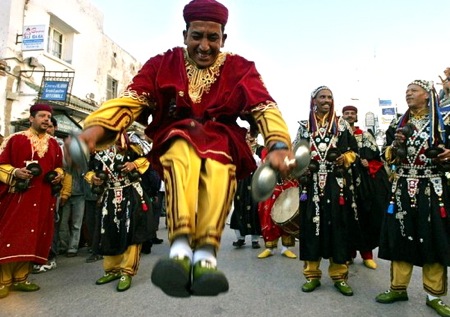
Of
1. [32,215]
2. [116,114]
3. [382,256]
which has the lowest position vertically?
[382,256]

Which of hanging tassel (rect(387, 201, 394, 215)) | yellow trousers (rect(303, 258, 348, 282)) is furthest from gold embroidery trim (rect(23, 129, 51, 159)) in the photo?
hanging tassel (rect(387, 201, 394, 215))

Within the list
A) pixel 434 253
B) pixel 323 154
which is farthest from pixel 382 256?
pixel 323 154

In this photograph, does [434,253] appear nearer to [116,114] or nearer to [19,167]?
[116,114]

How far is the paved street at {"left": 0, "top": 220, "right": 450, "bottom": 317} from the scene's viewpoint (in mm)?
4012

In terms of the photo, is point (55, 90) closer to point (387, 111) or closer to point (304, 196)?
point (304, 196)

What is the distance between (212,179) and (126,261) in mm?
3466

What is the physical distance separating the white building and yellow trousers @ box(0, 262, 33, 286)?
583cm

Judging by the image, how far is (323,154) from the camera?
196 inches

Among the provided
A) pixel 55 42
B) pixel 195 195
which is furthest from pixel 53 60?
pixel 195 195

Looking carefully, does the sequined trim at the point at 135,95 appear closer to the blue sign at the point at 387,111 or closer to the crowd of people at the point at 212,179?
the crowd of people at the point at 212,179

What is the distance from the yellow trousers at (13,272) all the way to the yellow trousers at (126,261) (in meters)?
0.97

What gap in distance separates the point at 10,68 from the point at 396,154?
11.0 metres

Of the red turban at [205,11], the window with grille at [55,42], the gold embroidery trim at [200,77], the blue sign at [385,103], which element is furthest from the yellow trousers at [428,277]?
the blue sign at [385,103]

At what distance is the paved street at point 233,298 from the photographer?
401cm
